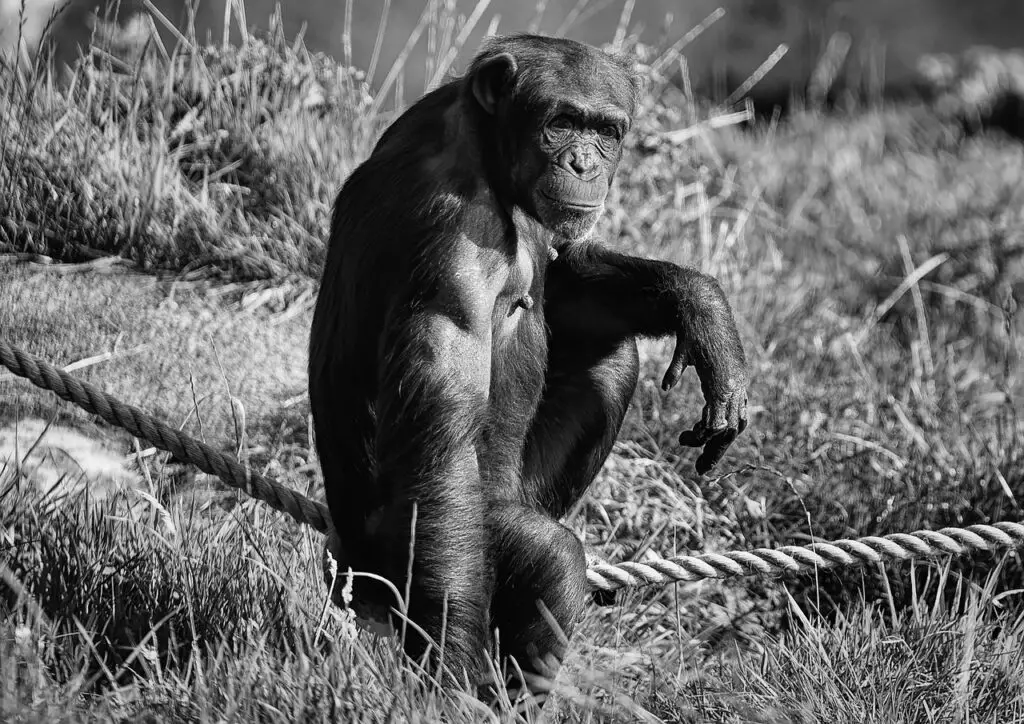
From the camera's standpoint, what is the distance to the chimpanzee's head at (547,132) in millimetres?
3777

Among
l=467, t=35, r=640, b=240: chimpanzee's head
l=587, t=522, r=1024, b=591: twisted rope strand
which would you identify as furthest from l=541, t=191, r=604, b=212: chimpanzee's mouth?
l=587, t=522, r=1024, b=591: twisted rope strand

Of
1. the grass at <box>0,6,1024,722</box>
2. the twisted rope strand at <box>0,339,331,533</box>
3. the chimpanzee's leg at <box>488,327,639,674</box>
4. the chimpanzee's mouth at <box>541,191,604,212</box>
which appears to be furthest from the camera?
the chimpanzee's leg at <box>488,327,639,674</box>

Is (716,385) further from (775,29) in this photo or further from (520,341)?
(775,29)

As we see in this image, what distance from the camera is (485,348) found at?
11.9 ft

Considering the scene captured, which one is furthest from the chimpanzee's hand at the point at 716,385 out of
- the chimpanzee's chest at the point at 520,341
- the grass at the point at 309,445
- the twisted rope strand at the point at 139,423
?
the twisted rope strand at the point at 139,423

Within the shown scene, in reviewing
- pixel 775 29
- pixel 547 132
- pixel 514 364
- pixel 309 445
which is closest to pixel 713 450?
pixel 514 364

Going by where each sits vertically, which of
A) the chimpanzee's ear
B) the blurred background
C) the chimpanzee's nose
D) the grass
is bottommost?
the grass

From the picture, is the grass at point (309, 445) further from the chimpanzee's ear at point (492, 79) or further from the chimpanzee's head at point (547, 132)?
the chimpanzee's ear at point (492, 79)

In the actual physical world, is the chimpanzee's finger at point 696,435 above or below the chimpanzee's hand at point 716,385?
below

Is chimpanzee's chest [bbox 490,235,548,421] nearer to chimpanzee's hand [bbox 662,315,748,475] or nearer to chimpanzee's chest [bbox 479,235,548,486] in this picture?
chimpanzee's chest [bbox 479,235,548,486]

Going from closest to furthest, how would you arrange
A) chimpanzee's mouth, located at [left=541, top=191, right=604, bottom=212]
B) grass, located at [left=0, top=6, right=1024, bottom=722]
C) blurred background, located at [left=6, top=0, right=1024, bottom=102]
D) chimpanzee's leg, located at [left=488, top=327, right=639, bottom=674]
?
grass, located at [left=0, top=6, right=1024, bottom=722] → chimpanzee's mouth, located at [left=541, top=191, right=604, bottom=212] → chimpanzee's leg, located at [left=488, top=327, right=639, bottom=674] → blurred background, located at [left=6, top=0, right=1024, bottom=102]

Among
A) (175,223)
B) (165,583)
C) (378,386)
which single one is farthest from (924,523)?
(175,223)

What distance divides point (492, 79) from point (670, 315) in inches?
40.9

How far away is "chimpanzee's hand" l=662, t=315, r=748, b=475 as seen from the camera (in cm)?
390
